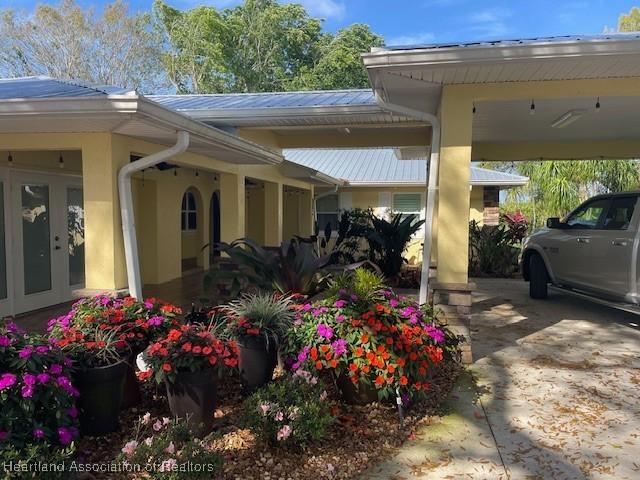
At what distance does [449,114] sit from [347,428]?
10.9 feet

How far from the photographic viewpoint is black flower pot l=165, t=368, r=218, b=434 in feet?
11.4

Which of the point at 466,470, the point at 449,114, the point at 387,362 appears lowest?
the point at 466,470

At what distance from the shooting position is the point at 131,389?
3986 mm

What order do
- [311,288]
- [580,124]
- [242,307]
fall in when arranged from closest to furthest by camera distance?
[242,307], [311,288], [580,124]

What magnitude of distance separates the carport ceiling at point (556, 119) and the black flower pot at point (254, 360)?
3746 millimetres

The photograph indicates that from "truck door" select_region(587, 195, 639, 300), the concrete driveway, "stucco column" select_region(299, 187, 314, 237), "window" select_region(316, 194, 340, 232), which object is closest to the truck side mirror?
"truck door" select_region(587, 195, 639, 300)

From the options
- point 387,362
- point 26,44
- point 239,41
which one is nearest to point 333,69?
point 239,41

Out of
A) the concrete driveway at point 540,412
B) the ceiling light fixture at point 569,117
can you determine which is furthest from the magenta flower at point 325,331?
the ceiling light fixture at point 569,117

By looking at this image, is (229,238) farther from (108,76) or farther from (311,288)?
(108,76)

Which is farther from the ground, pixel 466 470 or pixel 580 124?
pixel 580 124

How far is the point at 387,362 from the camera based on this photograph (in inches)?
150

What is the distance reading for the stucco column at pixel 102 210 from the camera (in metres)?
5.33

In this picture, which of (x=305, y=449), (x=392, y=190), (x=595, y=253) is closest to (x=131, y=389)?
(x=305, y=449)

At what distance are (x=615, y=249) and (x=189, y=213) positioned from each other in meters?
9.78
